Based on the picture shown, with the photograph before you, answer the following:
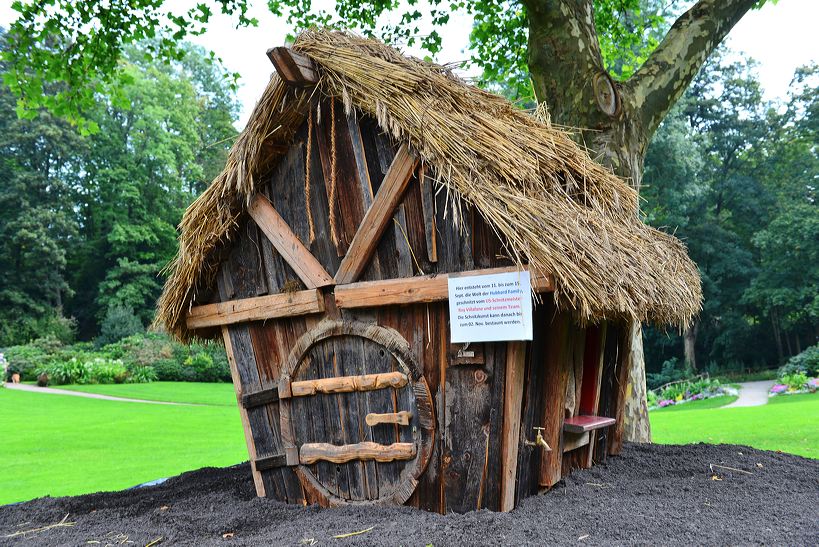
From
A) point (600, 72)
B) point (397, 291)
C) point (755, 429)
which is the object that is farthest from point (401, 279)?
point (755, 429)

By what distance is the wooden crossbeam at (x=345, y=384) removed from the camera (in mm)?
5047

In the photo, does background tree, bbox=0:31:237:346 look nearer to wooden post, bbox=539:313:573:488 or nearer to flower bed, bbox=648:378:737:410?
flower bed, bbox=648:378:737:410

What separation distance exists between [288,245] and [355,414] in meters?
1.54

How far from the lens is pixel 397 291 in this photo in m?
4.94

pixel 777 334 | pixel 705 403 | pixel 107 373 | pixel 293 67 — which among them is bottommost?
pixel 705 403

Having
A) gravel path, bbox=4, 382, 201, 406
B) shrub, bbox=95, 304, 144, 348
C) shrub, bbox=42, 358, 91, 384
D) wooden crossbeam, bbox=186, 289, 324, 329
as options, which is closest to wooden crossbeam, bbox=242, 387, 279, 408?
Result: wooden crossbeam, bbox=186, 289, 324, 329

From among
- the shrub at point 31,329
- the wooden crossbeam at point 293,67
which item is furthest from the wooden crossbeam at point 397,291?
the shrub at point 31,329

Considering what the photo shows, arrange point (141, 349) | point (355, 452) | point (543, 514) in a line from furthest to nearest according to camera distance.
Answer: point (141, 349) → point (355, 452) → point (543, 514)

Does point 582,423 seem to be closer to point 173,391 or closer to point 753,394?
point 173,391

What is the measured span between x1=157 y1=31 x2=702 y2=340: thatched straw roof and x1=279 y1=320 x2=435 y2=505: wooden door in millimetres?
1295

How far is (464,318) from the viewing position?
457cm

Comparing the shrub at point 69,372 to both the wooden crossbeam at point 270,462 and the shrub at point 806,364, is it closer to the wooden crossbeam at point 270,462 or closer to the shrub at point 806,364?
the wooden crossbeam at point 270,462

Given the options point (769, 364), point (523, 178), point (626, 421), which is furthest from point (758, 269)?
point (523, 178)

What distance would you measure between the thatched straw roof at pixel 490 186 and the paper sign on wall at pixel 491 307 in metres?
0.21
